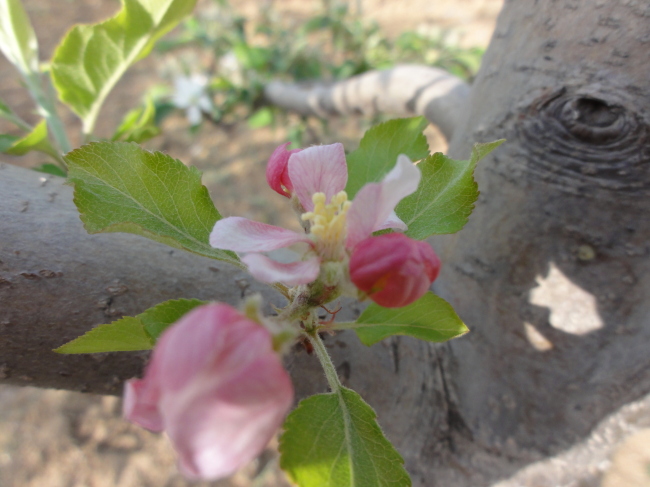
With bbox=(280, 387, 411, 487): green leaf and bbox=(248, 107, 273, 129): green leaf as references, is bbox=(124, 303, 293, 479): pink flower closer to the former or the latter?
bbox=(280, 387, 411, 487): green leaf

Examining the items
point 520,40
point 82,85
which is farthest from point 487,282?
point 82,85

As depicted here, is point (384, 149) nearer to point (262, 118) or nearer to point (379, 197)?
point (379, 197)

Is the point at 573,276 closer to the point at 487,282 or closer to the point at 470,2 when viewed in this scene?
the point at 487,282

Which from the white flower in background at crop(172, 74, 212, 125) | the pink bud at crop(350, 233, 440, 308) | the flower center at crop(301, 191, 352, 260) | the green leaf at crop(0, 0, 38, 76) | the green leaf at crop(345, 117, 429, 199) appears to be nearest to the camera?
the pink bud at crop(350, 233, 440, 308)

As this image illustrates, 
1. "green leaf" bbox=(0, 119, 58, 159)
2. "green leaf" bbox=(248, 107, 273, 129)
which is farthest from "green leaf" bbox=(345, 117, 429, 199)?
"green leaf" bbox=(248, 107, 273, 129)

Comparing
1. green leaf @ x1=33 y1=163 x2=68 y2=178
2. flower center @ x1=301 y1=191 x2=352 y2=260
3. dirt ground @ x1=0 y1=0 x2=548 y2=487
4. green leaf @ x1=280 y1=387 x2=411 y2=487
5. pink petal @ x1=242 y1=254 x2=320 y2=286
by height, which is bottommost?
dirt ground @ x1=0 y1=0 x2=548 y2=487

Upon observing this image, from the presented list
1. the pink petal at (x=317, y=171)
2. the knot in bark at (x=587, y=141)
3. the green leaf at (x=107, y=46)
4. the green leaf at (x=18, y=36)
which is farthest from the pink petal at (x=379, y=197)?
the green leaf at (x=18, y=36)
